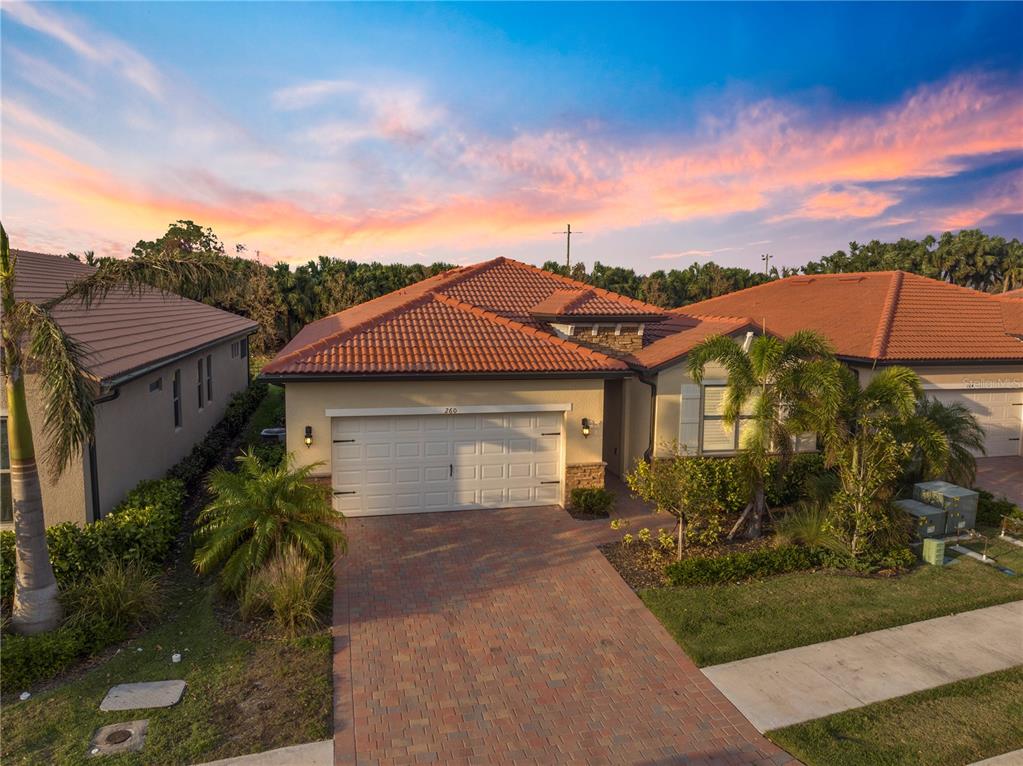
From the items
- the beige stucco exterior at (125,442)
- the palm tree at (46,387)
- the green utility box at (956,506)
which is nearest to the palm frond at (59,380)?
the palm tree at (46,387)

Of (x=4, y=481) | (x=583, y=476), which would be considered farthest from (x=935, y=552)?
(x=4, y=481)

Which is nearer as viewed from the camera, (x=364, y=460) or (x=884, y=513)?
(x=884, y=513)

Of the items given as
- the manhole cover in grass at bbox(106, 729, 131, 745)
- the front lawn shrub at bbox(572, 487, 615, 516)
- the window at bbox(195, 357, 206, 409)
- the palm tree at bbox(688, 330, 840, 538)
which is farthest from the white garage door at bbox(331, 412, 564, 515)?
the window at bbox(195, 357, 206, 409)

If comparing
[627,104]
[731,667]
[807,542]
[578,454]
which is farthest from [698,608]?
[627,104]

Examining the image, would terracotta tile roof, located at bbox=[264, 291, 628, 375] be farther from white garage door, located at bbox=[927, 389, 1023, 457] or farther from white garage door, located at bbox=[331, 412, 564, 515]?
white garage door, located at bbox=[927, 389, 1023, 457]

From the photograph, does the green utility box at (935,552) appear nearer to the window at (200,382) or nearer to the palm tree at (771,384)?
the palm tree at (771,384)

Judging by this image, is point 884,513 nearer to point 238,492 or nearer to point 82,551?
point 238,492
